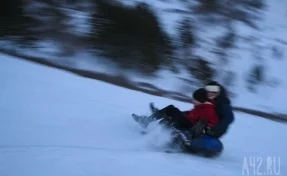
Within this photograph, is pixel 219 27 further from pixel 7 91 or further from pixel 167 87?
pixel 7 91

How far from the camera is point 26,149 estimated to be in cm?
304

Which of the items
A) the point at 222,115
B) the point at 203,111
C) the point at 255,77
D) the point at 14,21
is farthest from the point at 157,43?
the point at 222,115

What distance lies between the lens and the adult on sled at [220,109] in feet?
14.0

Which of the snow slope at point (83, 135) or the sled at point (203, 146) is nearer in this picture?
the snow slope at point (83, 135)

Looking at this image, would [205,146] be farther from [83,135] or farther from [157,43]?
[157,43]

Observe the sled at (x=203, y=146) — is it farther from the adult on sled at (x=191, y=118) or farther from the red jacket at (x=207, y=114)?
the red jacket at (x=207, y=114)

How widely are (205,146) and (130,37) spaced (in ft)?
20.2

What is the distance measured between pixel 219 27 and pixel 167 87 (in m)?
4.86

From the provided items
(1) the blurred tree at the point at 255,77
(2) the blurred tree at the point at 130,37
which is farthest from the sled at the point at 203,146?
(1) the blurred tree at the point at 255,77

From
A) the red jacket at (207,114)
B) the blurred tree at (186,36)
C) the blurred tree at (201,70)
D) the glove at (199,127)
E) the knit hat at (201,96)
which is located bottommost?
the blurred tree at (201,70)

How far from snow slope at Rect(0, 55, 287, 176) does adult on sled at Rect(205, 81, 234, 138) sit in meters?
0.37

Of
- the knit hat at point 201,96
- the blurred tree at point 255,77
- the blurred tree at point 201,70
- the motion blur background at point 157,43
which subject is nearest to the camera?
the knit hat at point 201,96

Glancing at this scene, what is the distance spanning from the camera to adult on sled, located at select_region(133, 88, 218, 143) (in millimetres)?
4301

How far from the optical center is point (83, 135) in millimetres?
3951
